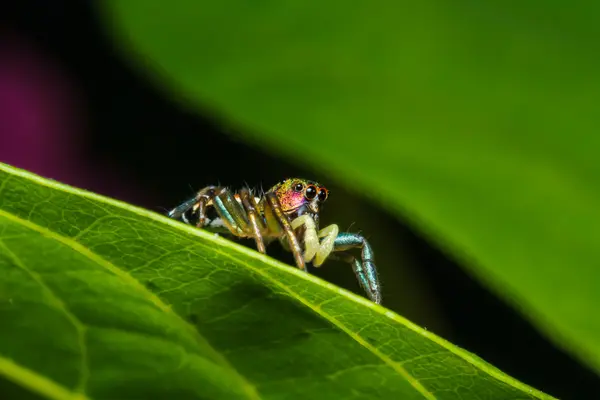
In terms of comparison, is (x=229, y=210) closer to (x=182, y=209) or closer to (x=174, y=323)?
(x=182, y=209)

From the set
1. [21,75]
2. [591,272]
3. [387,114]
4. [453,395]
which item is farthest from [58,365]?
[21,75]

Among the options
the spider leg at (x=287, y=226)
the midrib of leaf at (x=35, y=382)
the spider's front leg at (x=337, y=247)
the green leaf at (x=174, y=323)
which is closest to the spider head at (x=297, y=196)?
the spider's front leg at (x=337, y=247)

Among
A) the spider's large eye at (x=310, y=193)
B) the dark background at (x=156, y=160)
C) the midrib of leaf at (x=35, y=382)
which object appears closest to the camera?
the midrib of leaf at (x=35, y=382)

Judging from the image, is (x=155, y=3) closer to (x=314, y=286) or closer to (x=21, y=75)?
(x=21, y=75)

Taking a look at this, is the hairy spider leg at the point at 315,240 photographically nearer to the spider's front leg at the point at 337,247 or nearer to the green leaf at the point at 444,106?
the spider's front leg at the point at 337,247

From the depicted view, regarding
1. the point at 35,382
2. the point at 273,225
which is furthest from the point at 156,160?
the point at 35,382

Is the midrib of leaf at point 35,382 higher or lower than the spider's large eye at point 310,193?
lower
